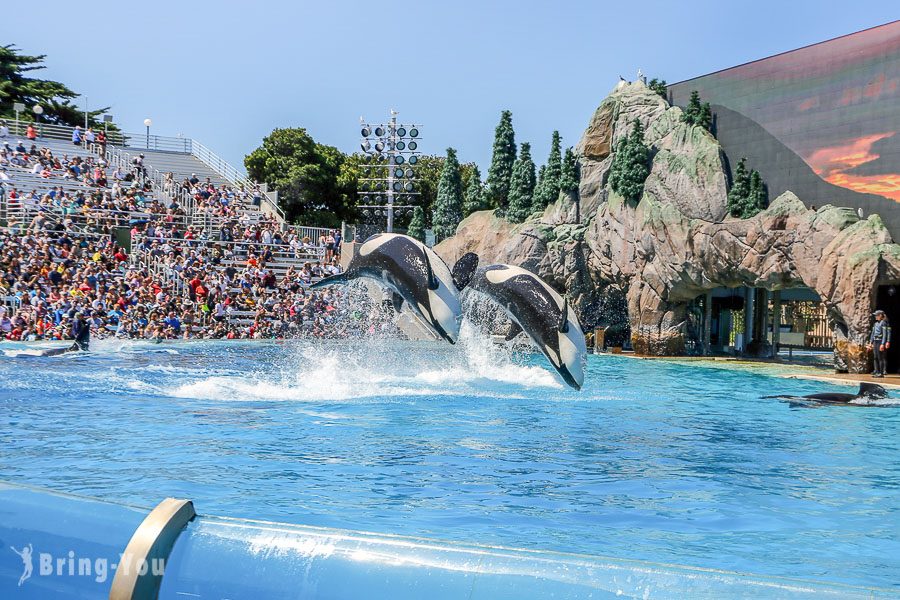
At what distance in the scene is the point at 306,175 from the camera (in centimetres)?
4803

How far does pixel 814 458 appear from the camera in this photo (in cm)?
875

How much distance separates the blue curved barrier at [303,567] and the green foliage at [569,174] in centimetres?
2736

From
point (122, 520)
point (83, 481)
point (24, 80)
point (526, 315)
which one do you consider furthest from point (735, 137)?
point (24, 80)

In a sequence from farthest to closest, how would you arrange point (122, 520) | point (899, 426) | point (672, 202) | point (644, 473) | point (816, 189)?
point (672, 202) → point (816, 189) → point (899, 426) → point (644, 473) → point (122, 520)

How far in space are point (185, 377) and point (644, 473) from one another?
9386 mm

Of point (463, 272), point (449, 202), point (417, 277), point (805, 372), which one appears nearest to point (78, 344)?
point (417, 277)

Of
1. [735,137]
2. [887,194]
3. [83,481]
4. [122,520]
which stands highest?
[735,137]

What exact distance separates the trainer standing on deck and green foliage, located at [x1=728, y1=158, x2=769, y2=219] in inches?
201

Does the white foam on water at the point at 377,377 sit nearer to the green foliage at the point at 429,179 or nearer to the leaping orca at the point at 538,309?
the leaping orca at the point at 538,309

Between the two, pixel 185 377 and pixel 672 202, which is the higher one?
pixel 672 202

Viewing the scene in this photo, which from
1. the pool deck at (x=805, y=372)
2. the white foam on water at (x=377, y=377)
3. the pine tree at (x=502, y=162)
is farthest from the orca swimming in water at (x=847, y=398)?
the pine tree at (x=502, y=162)

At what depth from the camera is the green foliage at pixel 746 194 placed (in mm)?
22359

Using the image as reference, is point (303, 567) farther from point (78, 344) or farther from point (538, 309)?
point (78, 344)

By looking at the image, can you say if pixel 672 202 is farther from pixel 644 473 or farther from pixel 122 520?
pixel 122 520
